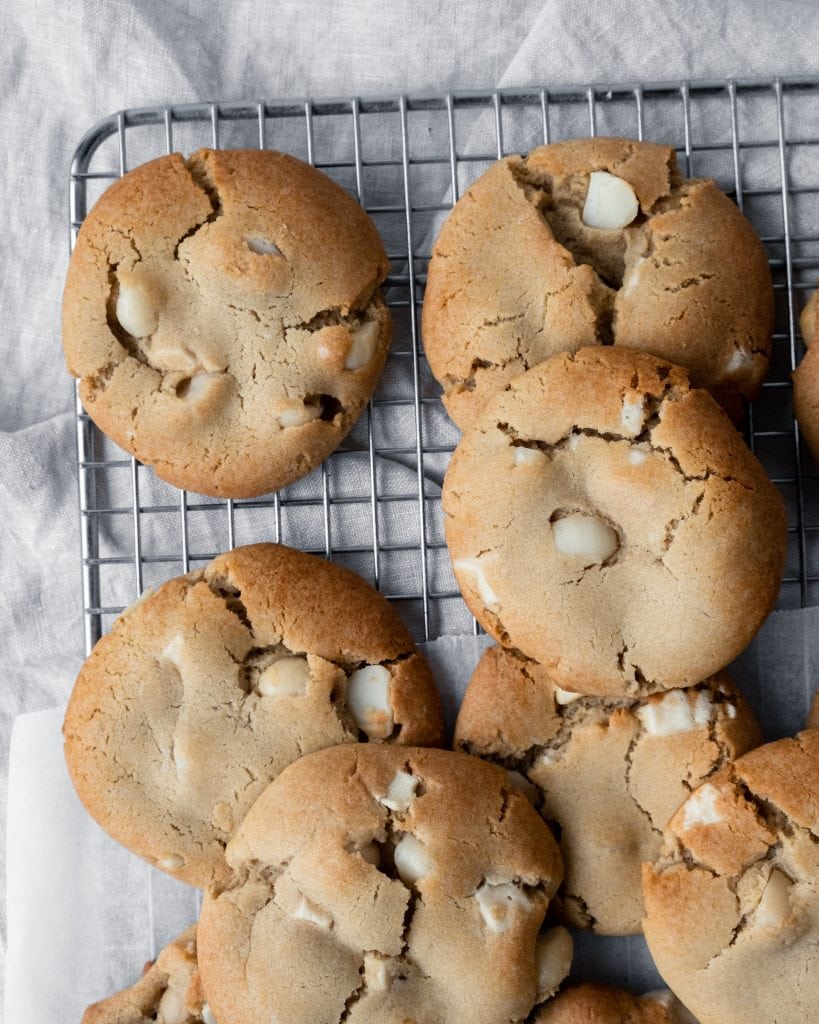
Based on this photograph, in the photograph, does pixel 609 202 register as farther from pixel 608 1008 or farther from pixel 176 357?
pixel 608 1008

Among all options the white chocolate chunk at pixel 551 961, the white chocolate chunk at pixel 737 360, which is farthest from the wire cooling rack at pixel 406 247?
the white chocolate chunk at pixel 551 961

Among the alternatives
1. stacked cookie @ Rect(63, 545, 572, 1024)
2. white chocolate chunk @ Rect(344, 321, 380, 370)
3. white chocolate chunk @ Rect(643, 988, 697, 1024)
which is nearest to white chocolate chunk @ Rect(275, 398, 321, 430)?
white chocolate chunk @ Rect(344, 321, 380, 370)

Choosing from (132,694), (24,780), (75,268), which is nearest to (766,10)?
(75,268)

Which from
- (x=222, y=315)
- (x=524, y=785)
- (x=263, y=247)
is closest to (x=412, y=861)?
(x=524, y=785)

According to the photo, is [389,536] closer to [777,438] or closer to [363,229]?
[363,229]

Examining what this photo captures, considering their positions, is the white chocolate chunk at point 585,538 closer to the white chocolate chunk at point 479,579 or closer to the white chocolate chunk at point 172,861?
the white chocolate chunk at point 479,579

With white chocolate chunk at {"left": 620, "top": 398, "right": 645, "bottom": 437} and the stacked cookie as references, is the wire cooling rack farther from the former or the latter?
white chocolate chunk at {"left": 620, "top": 398, "right": 645, "bottom": 437}
